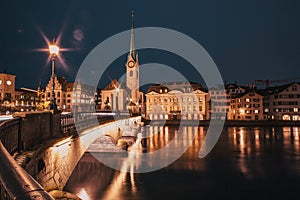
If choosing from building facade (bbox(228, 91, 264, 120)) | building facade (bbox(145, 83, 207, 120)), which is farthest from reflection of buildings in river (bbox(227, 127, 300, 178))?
building facade (bbox(145, 83, 207, 120))

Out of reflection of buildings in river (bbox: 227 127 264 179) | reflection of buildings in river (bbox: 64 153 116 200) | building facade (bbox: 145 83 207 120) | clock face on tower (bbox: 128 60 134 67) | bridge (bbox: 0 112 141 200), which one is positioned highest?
clock face on tower (bbox: 128 60 134 67)

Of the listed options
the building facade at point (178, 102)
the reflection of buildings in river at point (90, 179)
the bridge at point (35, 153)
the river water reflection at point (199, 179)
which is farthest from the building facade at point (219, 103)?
the bridge at point (35, 153)

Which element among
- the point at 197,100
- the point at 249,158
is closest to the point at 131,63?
the point at 197,100

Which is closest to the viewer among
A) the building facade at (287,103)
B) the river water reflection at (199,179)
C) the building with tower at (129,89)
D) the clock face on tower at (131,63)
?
the river water reflection at (199,179)

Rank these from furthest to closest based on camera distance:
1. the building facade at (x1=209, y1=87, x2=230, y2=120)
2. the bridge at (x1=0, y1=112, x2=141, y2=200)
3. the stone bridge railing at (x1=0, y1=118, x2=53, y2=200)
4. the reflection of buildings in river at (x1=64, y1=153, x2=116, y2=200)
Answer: the building facade at (x1=209, y1=87, x2=230, y2=120)
the reflection of buildings in river at (x1=64, y1=153, x2=116, y2=200)
the bridge at (x1=0, y1=112, x2=141, y2=200)
the stone bridge railing at (x1=0, y1=118, x2=53, y2=200)

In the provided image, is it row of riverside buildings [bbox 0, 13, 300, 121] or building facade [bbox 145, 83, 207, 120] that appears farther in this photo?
building facade [bbox 145, 83, 207, 120]

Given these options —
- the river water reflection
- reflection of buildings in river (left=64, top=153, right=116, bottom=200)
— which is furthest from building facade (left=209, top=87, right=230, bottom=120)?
reflection of buildings in river (left=64, top=153, right=116, bottom=200)

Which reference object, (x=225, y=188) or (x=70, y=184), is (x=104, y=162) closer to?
(x=70, y=184)

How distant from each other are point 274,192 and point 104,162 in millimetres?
18408

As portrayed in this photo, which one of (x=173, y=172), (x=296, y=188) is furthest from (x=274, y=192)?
(x=173, y=172)

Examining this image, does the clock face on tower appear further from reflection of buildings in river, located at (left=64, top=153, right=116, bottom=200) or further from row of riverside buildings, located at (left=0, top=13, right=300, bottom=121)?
reflection of buildings in river, located at (left=64, top=153, right=116, bottom=200)

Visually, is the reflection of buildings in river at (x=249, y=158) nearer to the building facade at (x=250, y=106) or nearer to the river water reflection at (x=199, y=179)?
the river water reflection at (x=199, y=179)

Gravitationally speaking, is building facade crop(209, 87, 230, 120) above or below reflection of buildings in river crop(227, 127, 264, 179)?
above

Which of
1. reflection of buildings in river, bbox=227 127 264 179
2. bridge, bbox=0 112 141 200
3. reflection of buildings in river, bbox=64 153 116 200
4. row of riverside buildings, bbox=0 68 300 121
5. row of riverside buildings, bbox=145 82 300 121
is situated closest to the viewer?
bridge, bbox=0 112 141 200
